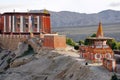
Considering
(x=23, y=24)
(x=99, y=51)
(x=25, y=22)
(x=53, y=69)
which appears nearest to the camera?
(x=99, y=51)

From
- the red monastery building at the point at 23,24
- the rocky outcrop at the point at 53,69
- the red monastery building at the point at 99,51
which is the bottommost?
the rocky outcrop at the point at 53,69

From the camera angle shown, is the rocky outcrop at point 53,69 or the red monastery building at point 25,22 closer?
the rocky outcrop at point 53,69

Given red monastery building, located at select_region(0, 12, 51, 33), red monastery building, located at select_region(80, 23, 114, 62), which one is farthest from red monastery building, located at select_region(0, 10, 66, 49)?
red monastery building, located at select_region(80, 23, 114, 62)

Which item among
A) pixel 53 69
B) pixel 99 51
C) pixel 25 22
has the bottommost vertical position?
pixel 53 69

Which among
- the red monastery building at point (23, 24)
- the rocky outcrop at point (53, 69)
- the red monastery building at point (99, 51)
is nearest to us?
the rocky outcrop at point (53, 69)

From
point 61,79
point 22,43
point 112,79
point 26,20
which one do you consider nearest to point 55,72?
point 61,79

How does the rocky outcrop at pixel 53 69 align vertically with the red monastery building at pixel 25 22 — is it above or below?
below

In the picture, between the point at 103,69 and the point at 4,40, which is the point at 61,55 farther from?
the point at 4,40

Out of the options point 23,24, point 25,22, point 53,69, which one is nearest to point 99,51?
point 53,69

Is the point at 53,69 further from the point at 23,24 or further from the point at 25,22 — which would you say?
the point at 25,22

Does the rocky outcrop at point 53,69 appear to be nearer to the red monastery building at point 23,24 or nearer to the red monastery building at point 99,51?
the red monastery building at point 99,51

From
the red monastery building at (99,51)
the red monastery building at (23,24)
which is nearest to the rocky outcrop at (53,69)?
the red monastery building at (99,51)

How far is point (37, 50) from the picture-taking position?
4316 inches

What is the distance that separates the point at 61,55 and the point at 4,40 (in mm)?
31952
